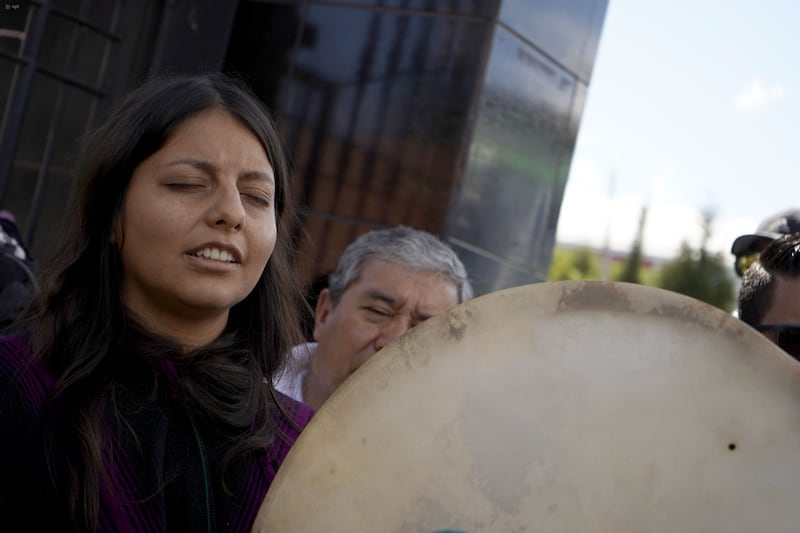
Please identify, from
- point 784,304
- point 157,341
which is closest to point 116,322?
point 157,341

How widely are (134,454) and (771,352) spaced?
840 mm

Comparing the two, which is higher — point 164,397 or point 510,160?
point 510,160

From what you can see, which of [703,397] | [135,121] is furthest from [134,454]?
[703,397]

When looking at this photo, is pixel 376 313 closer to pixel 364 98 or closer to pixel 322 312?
pixel 322 312

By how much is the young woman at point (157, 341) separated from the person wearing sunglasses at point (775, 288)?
3.42 feet

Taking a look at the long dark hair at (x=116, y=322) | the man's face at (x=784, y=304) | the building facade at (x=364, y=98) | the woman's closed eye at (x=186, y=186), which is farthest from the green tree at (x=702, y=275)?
the woman's closed eye at (x=186, y=186)

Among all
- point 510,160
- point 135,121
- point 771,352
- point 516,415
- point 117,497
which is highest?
point 510,160

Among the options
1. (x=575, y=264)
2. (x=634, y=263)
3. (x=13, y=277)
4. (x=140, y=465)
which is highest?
(x=634, y=263)

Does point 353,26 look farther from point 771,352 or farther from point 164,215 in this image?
point 771,352

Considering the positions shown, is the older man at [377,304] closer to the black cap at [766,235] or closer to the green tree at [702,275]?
the black cap at [766,235]

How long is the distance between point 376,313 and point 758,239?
4.27ft

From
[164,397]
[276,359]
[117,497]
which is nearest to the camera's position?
[117,497]

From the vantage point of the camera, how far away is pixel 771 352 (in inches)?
48.8

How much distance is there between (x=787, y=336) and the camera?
Result: 80.4 inches
